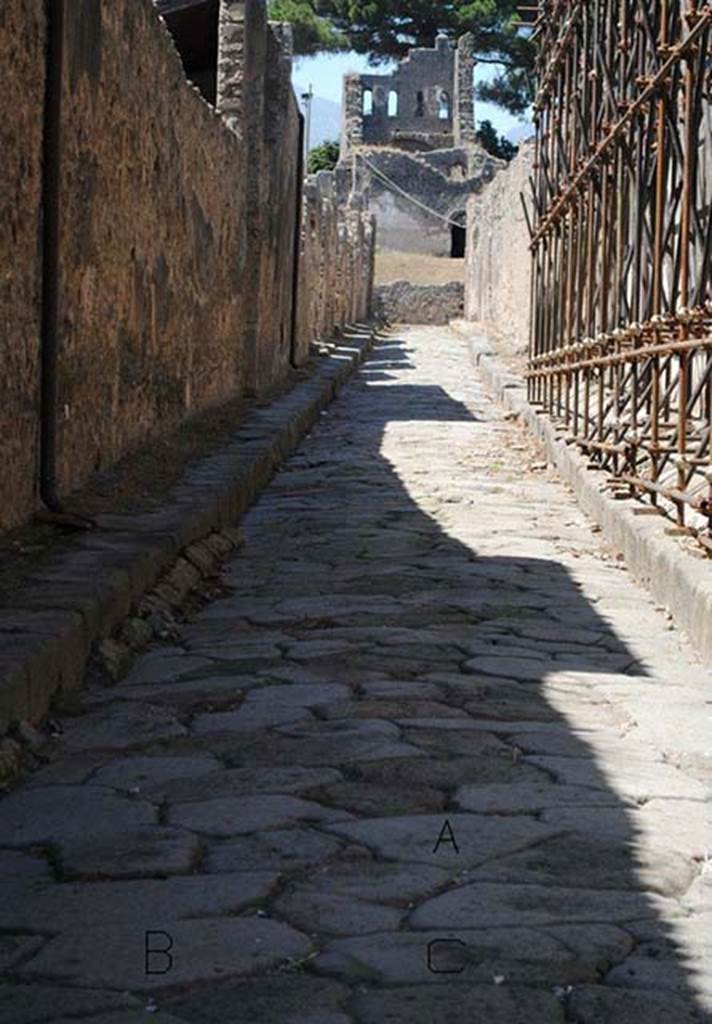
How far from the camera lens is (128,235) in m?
7.96

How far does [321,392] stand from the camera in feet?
53.0

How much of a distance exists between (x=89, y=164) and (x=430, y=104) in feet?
209

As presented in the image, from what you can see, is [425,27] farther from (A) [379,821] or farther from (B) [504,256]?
(A) [379,821]

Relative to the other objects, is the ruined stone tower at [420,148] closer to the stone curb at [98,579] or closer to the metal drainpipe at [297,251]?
the metal drainpipe at [297,251]

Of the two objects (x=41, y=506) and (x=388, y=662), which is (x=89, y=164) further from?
(x=388, y=662)

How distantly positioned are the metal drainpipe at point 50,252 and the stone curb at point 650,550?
208 centimetres

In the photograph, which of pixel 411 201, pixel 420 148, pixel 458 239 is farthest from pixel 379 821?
pixel 420 148

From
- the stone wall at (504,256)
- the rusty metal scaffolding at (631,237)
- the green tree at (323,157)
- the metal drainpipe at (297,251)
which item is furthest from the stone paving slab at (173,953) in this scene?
the green tree at (323,157)

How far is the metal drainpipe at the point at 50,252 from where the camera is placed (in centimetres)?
604

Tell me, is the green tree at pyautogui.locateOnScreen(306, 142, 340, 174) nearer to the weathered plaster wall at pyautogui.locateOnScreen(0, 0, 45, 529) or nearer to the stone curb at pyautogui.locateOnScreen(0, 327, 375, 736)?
the stone curb at pyautogui.locateOnScreen(0, 327, 375, 736)

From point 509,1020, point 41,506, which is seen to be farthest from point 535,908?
point 41,506

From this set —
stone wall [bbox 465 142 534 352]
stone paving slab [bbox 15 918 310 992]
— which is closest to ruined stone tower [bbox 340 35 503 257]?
stone wall [bbox 465 142 534 352]

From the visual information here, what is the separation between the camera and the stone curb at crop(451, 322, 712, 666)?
568 centimetres

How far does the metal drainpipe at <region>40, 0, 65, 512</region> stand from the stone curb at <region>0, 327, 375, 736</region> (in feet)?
1.00
